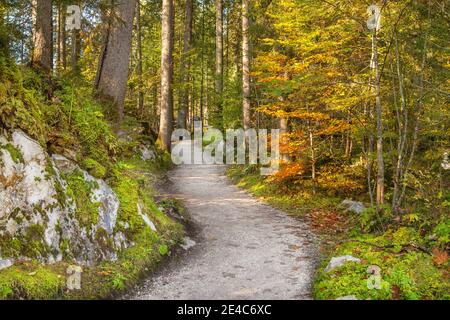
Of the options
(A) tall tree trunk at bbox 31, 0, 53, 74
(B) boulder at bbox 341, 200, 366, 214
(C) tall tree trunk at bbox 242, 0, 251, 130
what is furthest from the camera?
(C) tall tree trunk at bbox 242, 0, 251, 130

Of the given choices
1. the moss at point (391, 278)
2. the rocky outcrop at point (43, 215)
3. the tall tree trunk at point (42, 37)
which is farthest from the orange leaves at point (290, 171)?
the tall tree trunk at point (42, 37)

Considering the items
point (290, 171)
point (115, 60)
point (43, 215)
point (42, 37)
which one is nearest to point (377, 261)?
point (43, 215)

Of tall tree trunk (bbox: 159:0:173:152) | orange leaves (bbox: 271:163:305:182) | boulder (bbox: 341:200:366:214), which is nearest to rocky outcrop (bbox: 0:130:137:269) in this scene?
boulder (bbox: 341:200:366:214)

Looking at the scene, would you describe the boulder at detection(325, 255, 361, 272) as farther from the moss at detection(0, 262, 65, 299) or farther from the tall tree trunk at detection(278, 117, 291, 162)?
the tall tree trunk at detection(278, 117, 291, 162)

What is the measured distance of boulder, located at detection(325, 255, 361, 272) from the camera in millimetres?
6289

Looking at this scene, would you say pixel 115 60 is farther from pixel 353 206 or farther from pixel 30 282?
pixel 353 206

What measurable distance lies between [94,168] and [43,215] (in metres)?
1.52

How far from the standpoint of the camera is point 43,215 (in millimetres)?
5555

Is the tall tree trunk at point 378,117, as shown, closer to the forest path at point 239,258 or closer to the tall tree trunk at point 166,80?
the forest path at point 239,258

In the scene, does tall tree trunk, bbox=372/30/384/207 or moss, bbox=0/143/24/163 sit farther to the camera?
tall tree trunk, bbox=372/30/384/207

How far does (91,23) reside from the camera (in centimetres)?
993

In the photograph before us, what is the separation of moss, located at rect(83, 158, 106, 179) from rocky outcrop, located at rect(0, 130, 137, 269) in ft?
0.73

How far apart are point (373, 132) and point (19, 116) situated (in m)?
8.23
